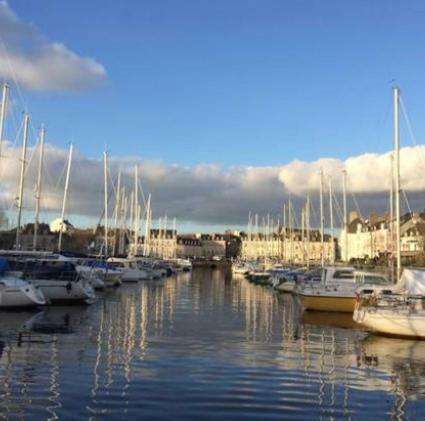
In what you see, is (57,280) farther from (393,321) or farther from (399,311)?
(399,311)

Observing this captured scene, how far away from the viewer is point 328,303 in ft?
129

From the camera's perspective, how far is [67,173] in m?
65.1

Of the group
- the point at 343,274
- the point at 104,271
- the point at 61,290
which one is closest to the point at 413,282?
Answer: the point at 343,274

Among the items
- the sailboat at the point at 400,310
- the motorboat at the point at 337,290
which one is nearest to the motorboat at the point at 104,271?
the motorboat at the point at 337,290

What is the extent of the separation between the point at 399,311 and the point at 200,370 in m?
12.3

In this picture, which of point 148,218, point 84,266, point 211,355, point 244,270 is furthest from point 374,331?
point 244,270

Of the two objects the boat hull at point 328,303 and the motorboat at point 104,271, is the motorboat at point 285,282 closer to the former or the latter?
the motorboat at point 104,271

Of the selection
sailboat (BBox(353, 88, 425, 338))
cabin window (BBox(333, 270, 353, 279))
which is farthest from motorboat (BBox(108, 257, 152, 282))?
sailboat (BBox(353, 88, 425, 338))

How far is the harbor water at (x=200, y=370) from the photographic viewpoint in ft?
44.7

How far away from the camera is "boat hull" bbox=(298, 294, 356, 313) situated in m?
38.7

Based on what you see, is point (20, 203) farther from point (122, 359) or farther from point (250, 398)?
point (250, 398)

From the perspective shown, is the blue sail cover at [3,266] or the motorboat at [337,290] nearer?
the blue sail cover at [3,266]

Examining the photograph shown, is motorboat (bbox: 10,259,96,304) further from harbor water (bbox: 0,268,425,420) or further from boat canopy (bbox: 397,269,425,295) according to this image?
boat canopy (bbox: 397,269,425,295)

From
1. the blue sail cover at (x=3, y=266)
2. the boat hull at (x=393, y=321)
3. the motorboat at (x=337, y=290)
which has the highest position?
the blue sail cover at (x=3, y=266)
